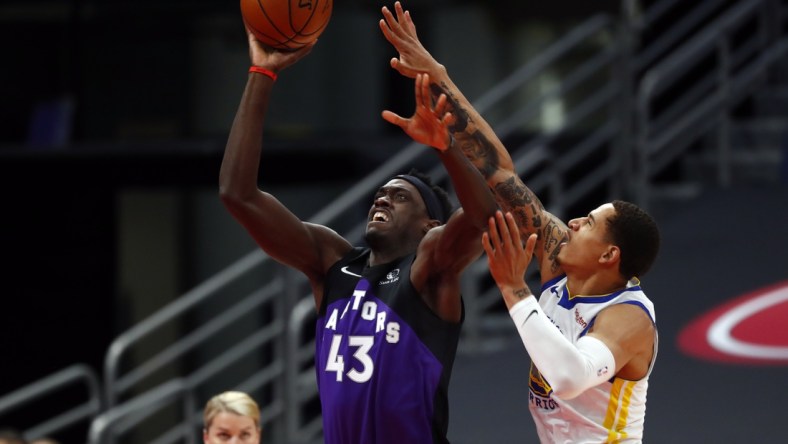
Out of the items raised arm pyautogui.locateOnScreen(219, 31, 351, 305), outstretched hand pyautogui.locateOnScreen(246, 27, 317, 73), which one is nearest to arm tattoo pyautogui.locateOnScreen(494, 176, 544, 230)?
raised arm pyautogui.locateOnScreen(219, 31, 351, 305)

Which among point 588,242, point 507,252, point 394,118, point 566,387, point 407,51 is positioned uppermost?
point 407,51

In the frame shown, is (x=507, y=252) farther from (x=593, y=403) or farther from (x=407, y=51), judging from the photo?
(x=407, y=51)

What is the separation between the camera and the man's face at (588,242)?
4.08 m

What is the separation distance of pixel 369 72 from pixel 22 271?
11.1 feet

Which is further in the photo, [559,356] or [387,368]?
[387,368]

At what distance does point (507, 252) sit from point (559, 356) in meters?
0.31

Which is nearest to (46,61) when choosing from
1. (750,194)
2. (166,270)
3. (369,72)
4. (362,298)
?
(166,270)

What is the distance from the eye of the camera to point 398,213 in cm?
443

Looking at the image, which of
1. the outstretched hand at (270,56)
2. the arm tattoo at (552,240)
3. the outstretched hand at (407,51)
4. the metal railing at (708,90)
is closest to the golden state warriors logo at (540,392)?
the arm tattoo at (552,240)

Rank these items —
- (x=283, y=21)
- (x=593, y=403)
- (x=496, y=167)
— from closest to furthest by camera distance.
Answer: (x=593, y=403) < (x=283, y=21) < (x=496, y=167)

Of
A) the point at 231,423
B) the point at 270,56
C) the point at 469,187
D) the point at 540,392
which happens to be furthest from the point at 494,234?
the point at 231,423

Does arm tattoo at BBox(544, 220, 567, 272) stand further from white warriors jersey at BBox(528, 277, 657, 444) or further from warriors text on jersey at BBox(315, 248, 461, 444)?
warriors text on jersey at BBox(315, 248, 461, 444)

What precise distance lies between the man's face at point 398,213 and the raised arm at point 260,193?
226mm

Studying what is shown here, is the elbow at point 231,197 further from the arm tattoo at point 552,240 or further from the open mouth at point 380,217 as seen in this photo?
the arm tattoo at point 552,240
